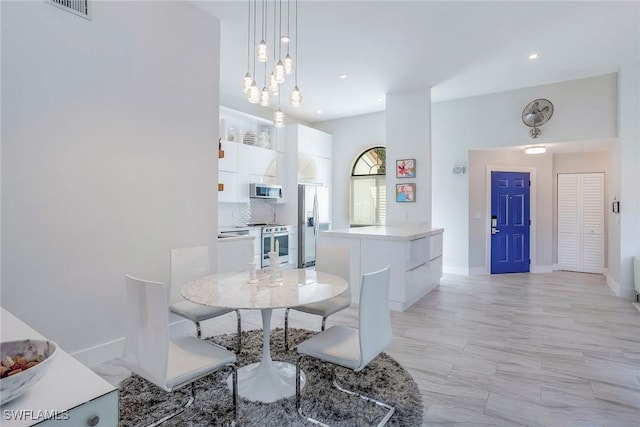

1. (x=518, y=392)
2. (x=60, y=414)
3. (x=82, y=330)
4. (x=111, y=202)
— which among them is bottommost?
(x=518, y=392)

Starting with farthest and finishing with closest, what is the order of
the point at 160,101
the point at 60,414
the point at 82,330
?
the point at 160,101 < the point at 82,330 < the point at 60,414

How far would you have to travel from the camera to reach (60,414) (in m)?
0.74

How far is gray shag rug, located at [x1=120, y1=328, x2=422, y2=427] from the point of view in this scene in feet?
6.13

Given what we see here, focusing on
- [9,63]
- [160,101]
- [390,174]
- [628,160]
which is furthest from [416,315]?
[9,63]

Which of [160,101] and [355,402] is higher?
[160,101]

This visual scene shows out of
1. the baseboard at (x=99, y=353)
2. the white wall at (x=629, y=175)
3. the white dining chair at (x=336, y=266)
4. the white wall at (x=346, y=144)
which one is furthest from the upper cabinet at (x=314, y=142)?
the white wall at (x=629, y=175)

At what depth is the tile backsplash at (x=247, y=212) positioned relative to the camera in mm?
5730

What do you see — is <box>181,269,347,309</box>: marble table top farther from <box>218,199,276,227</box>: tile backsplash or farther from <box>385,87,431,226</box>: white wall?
<box>385,87,431,226</box>: white wall

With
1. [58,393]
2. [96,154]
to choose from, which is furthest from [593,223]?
[58,393]

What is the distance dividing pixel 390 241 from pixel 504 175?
12.3 feet

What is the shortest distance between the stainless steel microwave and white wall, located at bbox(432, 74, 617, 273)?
306 centimetres

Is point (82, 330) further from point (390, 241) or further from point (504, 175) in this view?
point (504, 175)

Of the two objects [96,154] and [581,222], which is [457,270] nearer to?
[581,222]

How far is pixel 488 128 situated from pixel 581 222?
274cm
